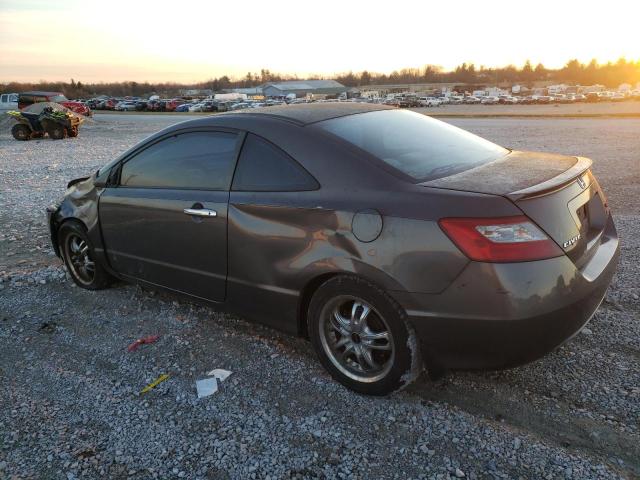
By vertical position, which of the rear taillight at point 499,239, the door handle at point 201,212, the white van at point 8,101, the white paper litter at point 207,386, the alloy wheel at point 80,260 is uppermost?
the white van at point 8,101

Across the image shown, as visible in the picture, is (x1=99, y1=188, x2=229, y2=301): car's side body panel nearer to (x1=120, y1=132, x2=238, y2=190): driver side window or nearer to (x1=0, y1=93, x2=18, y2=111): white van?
(x1=120, y1=132, x2=238, y2=190): driver side window

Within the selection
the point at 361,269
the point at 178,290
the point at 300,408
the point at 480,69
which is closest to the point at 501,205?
the point at 361,269

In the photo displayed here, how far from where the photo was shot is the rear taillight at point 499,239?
254 cm

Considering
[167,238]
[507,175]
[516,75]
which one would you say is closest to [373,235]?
[507,175]

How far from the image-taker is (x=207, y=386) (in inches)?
132

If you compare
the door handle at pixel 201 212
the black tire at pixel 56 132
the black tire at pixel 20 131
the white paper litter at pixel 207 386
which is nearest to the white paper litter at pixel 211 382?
the white paper litter at pixel 207 386

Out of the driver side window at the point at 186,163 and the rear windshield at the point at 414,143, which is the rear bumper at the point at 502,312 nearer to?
the rear windshield at the point at 414,143

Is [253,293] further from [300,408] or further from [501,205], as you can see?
[501,205]

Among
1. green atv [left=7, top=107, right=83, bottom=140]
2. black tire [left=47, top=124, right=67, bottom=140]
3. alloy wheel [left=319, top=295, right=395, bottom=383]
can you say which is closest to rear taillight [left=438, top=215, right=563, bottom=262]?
alloy wheel [left=319, top=295, right=395, bottom=383]

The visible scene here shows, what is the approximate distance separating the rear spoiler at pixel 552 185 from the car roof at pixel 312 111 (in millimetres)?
1419

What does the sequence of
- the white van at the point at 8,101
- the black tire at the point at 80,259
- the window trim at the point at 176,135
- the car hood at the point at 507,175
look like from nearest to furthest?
1. the car hood at the point at 507,175
2. the window trim at the point at 176,135
3. the black tire at the point at 80,259
4. the white van at the point at 8,101

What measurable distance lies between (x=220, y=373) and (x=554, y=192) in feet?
7.70

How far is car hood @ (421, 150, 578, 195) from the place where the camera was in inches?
109

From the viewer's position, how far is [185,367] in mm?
3602
